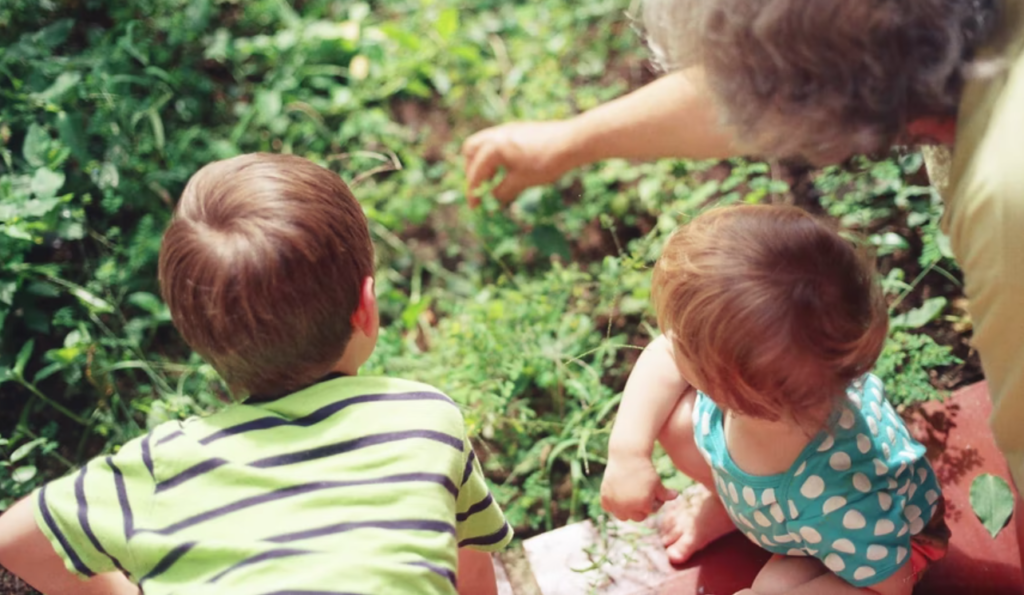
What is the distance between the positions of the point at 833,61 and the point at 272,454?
796 millimetres

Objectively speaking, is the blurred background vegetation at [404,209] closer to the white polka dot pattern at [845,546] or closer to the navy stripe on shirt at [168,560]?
the white polka dot pattern at [845,546]

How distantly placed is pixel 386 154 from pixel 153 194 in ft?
1.85

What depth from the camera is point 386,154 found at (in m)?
2.24

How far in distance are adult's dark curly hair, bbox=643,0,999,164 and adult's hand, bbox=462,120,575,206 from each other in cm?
81

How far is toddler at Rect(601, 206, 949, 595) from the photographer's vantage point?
3.50ft

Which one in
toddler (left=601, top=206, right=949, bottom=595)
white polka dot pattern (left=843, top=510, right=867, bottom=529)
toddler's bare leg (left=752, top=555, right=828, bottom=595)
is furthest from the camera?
toddler's bare leg (left=752, top=555, right=828, bottom=595)

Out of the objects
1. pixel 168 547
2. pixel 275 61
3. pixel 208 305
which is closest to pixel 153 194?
pixel 275 61

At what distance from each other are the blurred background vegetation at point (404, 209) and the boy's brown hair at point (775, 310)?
47 centimetres

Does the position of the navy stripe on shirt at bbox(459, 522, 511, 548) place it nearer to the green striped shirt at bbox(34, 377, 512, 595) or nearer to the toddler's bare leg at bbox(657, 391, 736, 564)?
the green striped shirt at bbox(34, 377, 512, 595)

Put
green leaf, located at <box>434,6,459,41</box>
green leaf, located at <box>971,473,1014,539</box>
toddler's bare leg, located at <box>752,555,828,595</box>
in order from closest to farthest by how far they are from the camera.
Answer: toddler's bare leg, located at <box>752,555,828,595</box>, green leaf, located at <box>971,473,1014,539</box>, green leaf, located at <box>434,6,459,41</box>

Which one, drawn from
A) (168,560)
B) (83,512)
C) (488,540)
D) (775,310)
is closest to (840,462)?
(775,310)

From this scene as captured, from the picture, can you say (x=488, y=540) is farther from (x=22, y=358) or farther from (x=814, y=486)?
(x=22, y=358)

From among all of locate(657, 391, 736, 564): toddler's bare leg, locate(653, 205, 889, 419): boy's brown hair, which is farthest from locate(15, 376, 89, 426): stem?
locate(653, 205, 889, 419): boy's brown hair

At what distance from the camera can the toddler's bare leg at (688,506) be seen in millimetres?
1387
